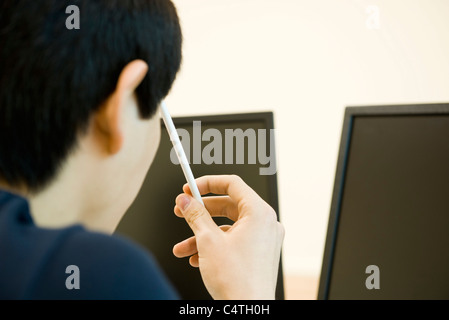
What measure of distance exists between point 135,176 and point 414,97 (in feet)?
3.60

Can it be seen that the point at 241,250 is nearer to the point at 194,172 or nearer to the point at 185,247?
the point at 185,247

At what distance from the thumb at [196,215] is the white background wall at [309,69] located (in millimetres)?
896

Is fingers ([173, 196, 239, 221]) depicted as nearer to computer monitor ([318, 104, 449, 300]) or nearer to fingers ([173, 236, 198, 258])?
fingers ([173, 236, 198, 258])

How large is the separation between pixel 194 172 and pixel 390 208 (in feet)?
1.37

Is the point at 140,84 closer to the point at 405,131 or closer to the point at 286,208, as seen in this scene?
the point at 405,131

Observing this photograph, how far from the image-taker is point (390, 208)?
77cm

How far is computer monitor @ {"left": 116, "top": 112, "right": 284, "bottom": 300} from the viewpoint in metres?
0.90

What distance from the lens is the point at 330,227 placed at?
811 millimetres

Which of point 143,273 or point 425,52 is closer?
point 143,273

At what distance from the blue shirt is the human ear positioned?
13 cm

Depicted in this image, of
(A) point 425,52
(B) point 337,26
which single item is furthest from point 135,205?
(A) point 425,52

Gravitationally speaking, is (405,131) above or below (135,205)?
above

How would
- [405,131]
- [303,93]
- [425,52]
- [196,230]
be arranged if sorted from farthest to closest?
[303,93] < [425,52] < [405,131] < [196,230]

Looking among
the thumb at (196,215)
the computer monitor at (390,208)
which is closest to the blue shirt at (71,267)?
the thumb at (196,215)
